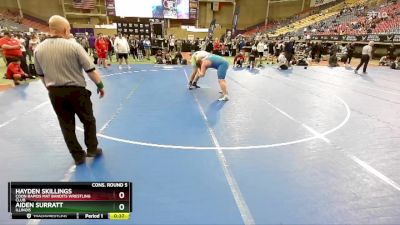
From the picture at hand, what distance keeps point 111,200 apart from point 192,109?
4.58 metres

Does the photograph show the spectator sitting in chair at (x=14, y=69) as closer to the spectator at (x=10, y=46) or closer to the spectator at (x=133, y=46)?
the spectator at (x=10, y=46)

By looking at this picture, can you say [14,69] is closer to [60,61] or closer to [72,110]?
[72,110]

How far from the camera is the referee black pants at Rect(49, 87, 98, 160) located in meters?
3.54

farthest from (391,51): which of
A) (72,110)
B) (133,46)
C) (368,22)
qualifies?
(72,110)

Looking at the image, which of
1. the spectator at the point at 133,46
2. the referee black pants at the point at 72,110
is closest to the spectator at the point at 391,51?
the spectator at the point at 133,46

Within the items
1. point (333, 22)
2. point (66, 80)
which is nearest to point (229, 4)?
point (333, 22)

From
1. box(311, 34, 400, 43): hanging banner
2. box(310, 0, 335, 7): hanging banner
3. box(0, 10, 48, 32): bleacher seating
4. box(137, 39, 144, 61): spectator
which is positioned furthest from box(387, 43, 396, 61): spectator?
box(0, 10, 48, 32): bleacher seating

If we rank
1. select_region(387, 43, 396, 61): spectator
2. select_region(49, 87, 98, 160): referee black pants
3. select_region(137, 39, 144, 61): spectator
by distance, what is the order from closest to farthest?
1. select_region(49, 87, 98, 160): referee black pants
2. select_region(387, 43, 396, 61): spectator
3. select_region(137, 39, 144, 61): spectator

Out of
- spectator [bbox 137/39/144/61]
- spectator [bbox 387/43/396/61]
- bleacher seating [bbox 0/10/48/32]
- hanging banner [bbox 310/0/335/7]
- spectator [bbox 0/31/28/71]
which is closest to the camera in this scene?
spectator [bbox 0/31/28/71]

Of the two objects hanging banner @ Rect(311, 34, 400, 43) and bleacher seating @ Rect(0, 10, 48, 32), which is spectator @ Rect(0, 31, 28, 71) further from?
bleacher seating @ Rect(0, 10, 48, 32)
